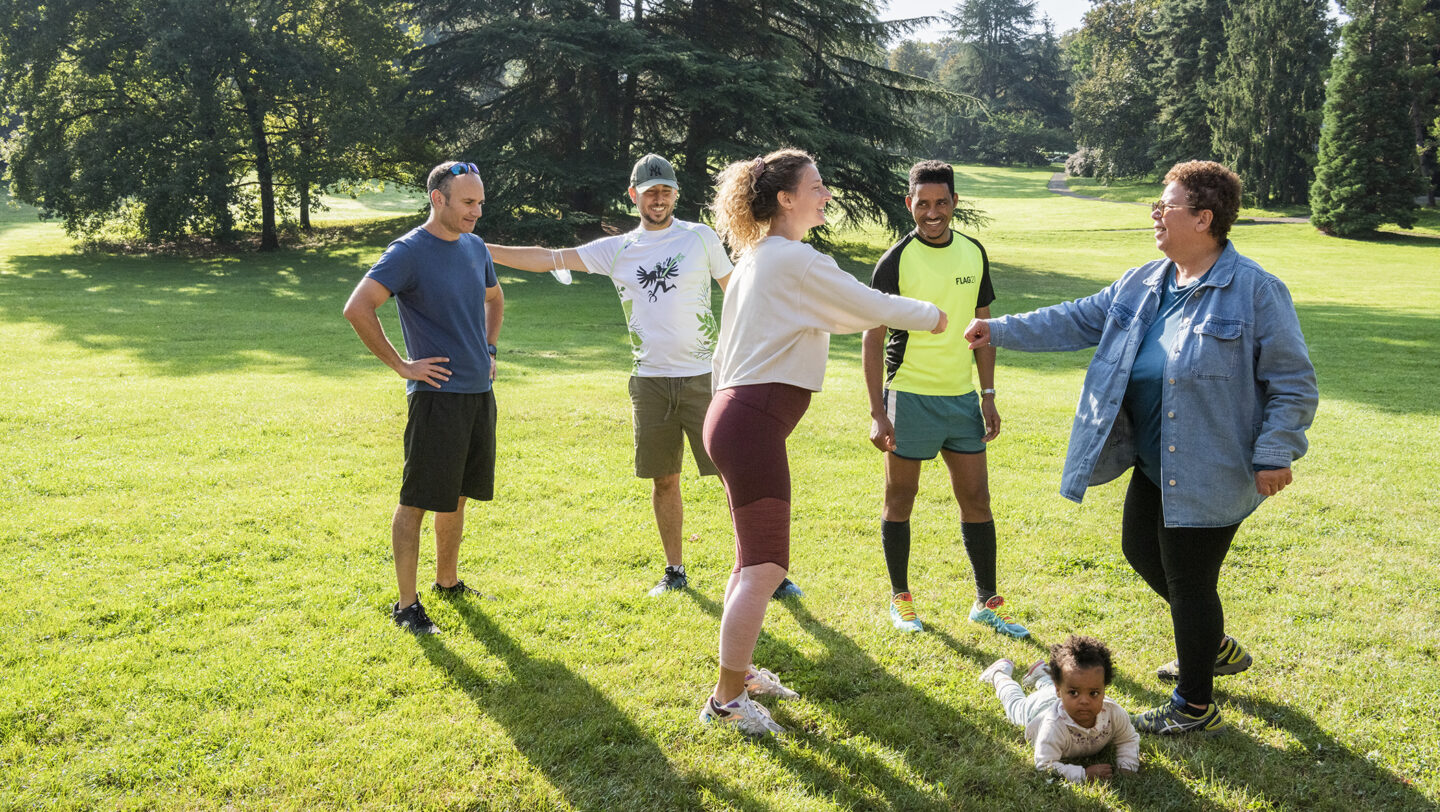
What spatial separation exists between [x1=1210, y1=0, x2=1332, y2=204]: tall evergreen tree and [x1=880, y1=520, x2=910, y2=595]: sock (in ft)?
140

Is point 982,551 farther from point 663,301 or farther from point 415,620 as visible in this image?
point 415,620

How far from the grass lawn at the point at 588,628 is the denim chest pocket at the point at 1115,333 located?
1.48m

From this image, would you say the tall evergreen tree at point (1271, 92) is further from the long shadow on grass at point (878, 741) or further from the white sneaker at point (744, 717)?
the white sneaker at point (744, 717)

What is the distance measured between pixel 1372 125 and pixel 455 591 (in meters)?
41.4

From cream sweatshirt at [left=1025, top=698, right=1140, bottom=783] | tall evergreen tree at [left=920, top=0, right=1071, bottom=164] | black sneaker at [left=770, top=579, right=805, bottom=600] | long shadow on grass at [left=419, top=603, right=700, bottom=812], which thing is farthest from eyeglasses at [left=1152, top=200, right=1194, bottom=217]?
tall evergreen tree at [left=920, top=0, right=1071, bottom=164]

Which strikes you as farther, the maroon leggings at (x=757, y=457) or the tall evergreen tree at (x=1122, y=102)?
the tall evergreen tree at (x=1122, y=102)

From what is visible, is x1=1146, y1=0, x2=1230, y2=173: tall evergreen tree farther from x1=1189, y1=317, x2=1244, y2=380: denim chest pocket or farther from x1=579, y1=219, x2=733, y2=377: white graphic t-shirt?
x1=1189, y1=317, x2=1244, y2=380: denim chest pocket

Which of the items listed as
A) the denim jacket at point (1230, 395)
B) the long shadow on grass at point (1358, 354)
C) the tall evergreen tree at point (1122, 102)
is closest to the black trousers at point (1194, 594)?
the denim jacket at point (1230, 395)

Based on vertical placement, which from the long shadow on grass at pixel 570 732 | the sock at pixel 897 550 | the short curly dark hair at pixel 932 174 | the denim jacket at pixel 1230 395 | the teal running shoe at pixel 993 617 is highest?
the short curly dark hair at pixel 932 174

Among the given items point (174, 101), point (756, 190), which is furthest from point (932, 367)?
point (174, 101)

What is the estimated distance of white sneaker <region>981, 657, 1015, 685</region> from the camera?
403cm

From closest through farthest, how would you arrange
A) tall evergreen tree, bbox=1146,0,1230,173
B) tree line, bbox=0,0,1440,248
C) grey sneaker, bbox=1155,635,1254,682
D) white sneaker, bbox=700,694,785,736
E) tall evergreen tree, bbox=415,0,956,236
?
white sneaker, bbox=700,694,785,736
grey sneaker, bbox=1155,635,1254,682
tall evergreen tree, bbox=415,0,956,236
tree line, bbox=0,0,1440,248
tall evergreen tree, bbox=1146,0,1230,173

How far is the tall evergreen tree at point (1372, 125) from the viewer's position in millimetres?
35094

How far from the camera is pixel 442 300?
4.39 meters
